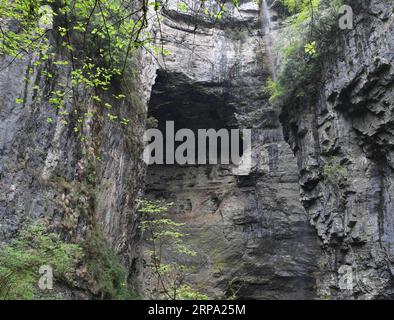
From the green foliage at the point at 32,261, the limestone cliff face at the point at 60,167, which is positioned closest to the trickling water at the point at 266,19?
the limestone cliff face at the point at 60,167

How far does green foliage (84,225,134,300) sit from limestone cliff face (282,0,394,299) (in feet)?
21.1

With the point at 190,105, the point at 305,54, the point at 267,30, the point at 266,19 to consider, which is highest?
the point at 266,19

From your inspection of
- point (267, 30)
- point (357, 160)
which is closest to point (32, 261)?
point (357, 160)

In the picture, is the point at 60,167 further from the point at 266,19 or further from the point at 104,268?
the point at 266,19

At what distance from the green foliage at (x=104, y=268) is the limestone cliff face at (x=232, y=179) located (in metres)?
7.69

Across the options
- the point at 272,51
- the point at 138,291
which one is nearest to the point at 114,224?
the point at 138,291

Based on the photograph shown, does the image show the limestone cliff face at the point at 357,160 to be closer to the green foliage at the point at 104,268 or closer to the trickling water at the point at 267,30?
the trickling water at the point at 267,30

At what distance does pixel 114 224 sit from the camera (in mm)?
9477

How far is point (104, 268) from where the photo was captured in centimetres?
794

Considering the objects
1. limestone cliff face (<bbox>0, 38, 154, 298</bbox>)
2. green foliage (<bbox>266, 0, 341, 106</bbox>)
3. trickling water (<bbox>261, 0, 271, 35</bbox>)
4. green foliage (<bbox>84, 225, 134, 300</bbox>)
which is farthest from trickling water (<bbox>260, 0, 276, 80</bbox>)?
green foliage (<bbox>84, 225, 134, 300</bbox>)

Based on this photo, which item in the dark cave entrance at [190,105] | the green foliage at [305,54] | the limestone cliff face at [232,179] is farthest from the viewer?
the dark cave entrance at [190,105]

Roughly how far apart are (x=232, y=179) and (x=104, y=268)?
1092 centimetres

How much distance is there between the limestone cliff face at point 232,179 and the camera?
51.6ft
